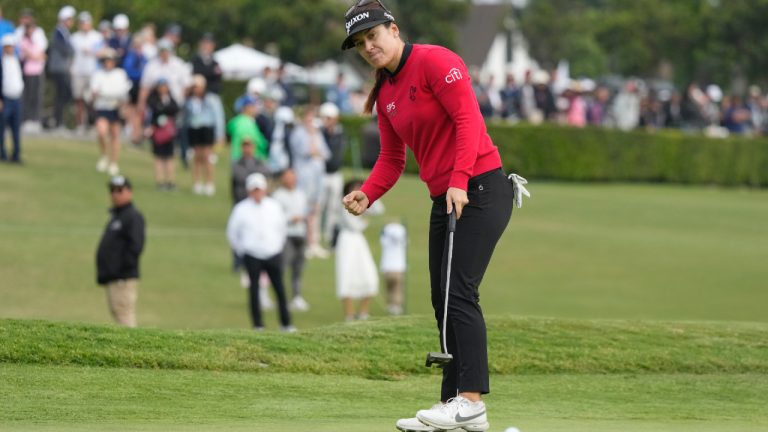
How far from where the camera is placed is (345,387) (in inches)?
361

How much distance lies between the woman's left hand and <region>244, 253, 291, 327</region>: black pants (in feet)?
34.5

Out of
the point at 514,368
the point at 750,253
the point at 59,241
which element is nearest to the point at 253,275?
the point at 59,241

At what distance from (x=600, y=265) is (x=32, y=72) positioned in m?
10.5

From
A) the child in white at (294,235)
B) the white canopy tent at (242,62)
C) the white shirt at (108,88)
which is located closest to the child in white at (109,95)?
the white shirt at (108,88)

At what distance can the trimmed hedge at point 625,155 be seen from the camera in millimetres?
38531

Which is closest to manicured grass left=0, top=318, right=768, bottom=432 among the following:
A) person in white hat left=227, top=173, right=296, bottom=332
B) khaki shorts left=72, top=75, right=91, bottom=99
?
person in white hat left=227, top=173, right=296, bottom=332

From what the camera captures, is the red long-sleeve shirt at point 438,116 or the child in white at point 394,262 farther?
the child in white at point 394,262

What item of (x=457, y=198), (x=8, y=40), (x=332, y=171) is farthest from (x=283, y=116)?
(x=457, y=198)

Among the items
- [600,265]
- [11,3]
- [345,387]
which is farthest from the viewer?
[11,3]

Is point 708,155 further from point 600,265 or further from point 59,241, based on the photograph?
point 59,241

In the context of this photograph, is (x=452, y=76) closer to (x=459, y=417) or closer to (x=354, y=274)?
(x=459, y=417)

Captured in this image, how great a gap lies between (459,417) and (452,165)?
1234 millimetres

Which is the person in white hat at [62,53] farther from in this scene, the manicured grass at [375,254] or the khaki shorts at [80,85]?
the manicured grass at [375,254]

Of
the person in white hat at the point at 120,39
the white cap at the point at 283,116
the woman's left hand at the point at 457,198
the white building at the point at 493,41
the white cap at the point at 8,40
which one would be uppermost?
the white building at the point at 493,41
